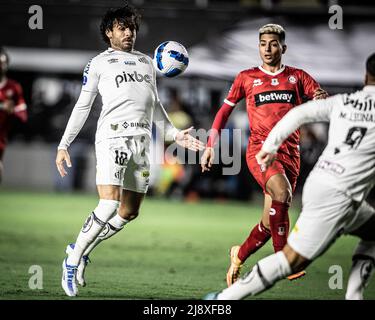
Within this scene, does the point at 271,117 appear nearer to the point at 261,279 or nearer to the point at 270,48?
the point at 270,48

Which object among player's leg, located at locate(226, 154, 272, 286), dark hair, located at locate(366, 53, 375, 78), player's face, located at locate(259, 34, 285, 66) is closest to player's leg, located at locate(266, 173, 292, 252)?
player's leg, located at locate(226, 154, 272, 286)

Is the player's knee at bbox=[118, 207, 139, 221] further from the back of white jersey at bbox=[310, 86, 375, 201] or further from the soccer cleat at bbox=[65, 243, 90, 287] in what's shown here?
the back of white jersey at bbox=[310, 86, 375, 201]

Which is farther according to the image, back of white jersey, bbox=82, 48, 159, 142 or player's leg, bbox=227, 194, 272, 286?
player's leg, bbox=227, 194, 272, 286

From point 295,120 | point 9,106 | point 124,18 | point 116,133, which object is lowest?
point 295,120

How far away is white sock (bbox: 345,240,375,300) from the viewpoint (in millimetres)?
6145

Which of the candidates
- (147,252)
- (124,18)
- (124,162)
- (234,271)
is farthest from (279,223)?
(147,252)

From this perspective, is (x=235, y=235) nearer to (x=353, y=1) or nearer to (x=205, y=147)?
(x=205, y=147)

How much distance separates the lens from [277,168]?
24.5ft

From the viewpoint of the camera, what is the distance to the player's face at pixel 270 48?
750 cm

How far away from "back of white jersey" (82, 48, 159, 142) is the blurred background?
401 inches

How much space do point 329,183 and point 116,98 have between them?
2.34 meters

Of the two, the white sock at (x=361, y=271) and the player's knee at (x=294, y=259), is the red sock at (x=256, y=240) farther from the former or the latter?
the player's knee at (x=294, y=259)
